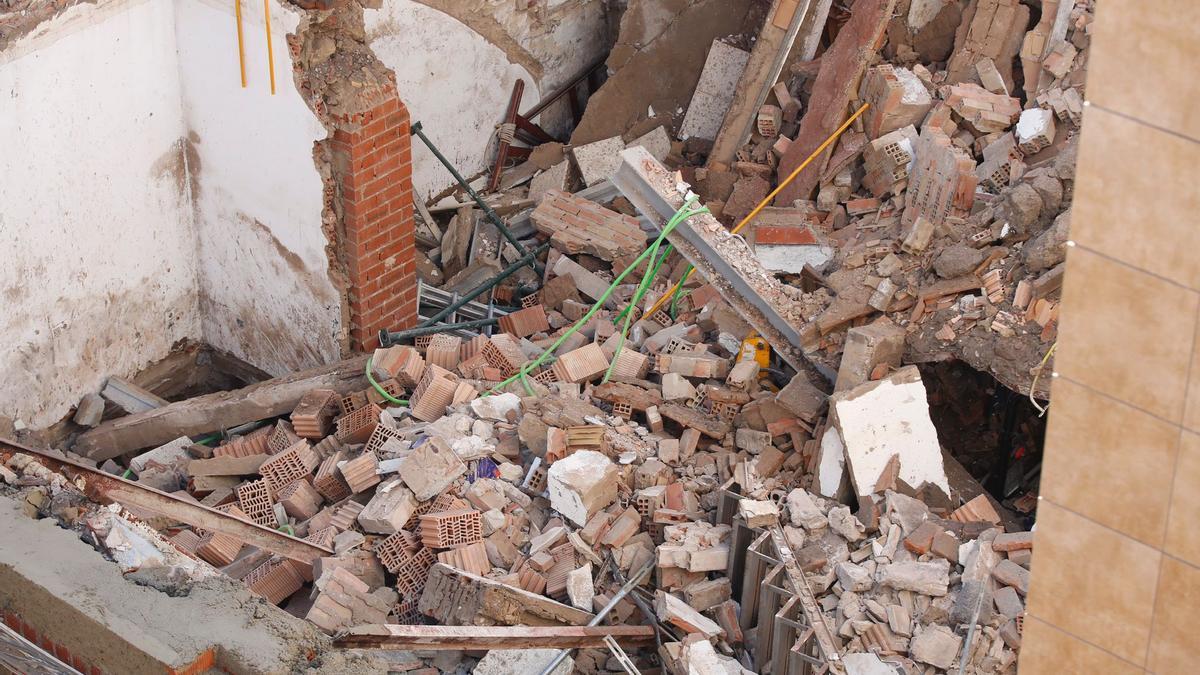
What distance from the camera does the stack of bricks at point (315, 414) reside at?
792 centimetres

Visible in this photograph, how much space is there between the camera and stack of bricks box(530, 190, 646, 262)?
955cm

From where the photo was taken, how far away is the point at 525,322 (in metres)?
8.98

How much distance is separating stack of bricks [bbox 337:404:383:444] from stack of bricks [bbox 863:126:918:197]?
3.46 metres

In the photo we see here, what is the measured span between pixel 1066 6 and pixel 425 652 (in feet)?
18.6

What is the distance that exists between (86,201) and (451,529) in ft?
9.88

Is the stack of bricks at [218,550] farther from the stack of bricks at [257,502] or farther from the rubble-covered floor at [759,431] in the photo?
the stack of bricks at [257,502]

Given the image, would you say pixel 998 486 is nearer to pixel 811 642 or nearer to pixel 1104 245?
pixel 811 642

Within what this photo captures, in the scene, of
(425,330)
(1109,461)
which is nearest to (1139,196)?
(1109,461)

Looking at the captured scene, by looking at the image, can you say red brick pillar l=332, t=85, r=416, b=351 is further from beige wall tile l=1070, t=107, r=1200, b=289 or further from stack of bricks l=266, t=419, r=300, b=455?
beige wall tile l=1070, t=107, r=1200, b=289

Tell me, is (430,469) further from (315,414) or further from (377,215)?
(377,215)

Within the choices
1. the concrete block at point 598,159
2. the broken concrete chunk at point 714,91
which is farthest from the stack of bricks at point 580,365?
the broken concrete chunk at point 714,91

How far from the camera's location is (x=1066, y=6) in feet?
28.6

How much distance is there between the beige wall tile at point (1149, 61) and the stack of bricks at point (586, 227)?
20.2 ft

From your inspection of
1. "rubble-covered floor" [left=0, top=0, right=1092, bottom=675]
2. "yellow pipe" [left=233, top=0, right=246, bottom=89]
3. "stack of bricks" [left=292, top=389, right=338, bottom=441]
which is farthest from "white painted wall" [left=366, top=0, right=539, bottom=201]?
"stack of bricks" [left=292, top=389, right=338, bottom=441]
